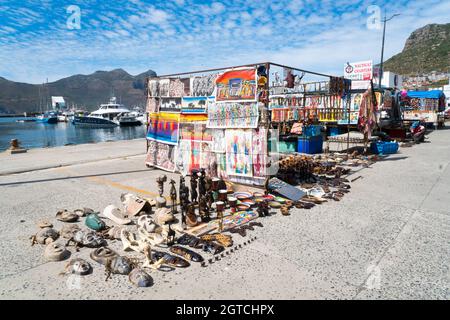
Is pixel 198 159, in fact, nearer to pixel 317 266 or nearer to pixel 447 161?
pixel 317 266

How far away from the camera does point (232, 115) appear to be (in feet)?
26.4

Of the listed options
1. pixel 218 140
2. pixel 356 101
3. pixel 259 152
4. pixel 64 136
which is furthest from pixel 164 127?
pixel 64 136

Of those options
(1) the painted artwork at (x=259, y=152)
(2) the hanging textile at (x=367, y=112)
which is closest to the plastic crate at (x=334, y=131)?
(2) the hanging textile at (x=367, y=112)

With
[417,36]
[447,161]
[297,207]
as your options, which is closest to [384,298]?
[297,207]

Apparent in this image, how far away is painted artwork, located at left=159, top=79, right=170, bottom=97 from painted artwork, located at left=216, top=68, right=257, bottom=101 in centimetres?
284

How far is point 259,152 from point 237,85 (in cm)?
201

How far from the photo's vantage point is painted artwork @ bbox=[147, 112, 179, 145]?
1012 cm

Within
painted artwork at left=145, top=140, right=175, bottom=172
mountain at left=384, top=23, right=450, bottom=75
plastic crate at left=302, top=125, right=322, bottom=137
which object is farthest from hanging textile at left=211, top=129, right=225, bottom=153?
mountain at left=384, top=23, right=450, bottom=75

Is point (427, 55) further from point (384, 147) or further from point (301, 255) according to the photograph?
point (301, 255)

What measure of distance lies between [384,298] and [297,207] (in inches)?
134

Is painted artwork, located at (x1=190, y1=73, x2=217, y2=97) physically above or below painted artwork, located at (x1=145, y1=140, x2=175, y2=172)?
above

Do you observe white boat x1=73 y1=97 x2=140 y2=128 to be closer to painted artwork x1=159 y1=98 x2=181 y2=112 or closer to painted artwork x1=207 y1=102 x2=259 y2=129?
painted artwork x1=159 y1=98 x2=181 y2=112

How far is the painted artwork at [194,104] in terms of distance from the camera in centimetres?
909

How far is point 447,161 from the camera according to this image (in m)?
12.3
